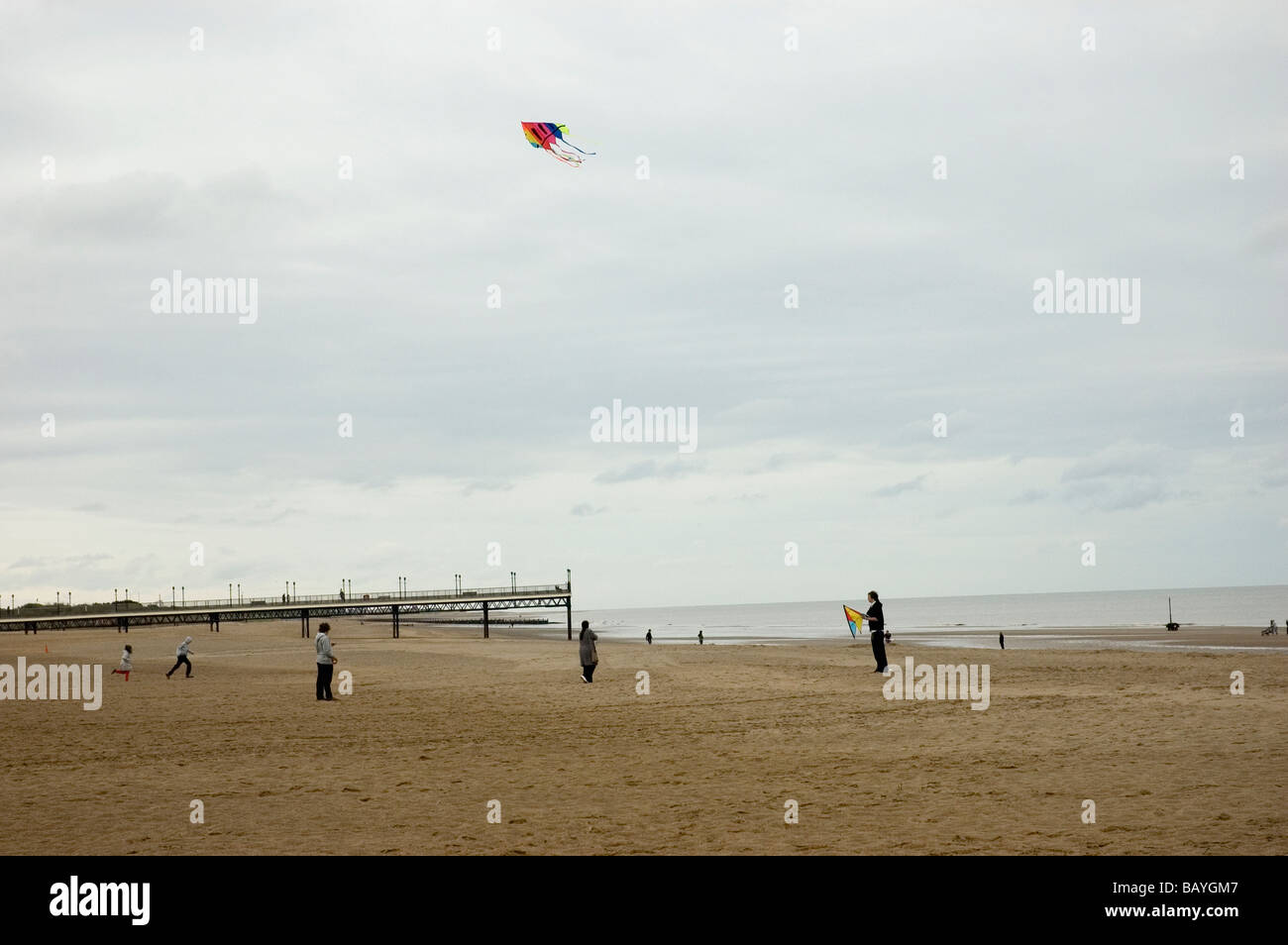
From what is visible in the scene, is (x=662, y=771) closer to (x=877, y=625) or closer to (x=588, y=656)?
(x=877, y=625)

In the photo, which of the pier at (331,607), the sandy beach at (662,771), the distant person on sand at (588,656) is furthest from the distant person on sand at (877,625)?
the pier at (331,607)

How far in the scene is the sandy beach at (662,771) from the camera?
29.0ft

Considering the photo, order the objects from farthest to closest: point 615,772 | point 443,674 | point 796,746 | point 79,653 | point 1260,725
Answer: point 79,653, point 443,674, point 1260,725, point 796,746, point 615,772

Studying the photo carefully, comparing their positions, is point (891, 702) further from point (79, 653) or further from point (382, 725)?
point (79, 653)

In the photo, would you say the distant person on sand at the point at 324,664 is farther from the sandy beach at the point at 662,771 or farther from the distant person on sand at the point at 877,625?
the distant person on sand at the point at 877,625

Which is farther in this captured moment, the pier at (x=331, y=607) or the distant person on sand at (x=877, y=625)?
the pier at (x=331, y=607)

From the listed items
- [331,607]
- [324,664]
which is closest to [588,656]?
[324,664]

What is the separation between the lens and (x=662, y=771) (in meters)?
12.3

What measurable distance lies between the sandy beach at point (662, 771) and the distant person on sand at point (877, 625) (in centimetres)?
102

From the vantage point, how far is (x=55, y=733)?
17.0 m

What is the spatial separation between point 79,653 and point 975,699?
44.3 m

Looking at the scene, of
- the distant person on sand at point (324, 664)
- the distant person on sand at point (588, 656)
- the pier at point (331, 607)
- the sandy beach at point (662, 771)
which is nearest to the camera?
the sandy beach at point (662, 771)

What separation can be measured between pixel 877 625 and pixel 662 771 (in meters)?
13.1
